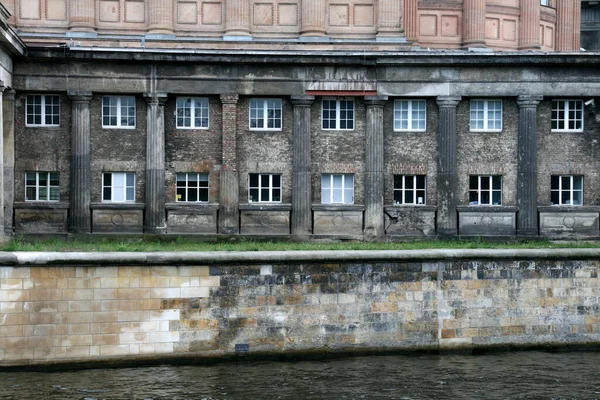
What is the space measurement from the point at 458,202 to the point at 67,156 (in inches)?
643

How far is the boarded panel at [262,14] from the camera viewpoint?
50656mm

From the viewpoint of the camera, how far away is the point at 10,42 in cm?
4053

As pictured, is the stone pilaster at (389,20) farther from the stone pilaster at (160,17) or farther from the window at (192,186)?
the window at (192,186)

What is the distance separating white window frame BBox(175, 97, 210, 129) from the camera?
45.0m

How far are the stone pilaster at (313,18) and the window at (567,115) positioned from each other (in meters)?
11.5

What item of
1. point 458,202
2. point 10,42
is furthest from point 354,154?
point 10,42

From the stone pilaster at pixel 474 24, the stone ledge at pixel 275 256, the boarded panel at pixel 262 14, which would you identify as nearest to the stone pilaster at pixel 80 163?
the boarded panel at pixel 262 14

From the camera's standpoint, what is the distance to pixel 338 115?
1795 inches

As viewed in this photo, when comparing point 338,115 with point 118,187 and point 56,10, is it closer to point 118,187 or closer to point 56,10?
point 118,187

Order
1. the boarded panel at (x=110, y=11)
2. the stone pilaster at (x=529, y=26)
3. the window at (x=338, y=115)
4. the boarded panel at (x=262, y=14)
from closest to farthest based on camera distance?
1. the window at (x=338, y=115)
2. the boarded panel at (x=110, y=11)
3. the boarded panel at (x=262, y=14)
4. the stone pilaster at (x=529, y=26)

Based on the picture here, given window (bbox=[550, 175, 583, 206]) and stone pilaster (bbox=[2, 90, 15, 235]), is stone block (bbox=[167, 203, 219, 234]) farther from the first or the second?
window (bbox=[550, 175, 583, 206])

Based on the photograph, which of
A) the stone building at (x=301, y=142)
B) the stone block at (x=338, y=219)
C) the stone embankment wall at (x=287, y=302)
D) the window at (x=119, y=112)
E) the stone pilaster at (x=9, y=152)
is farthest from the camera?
the stone block at (x=338, y=219)

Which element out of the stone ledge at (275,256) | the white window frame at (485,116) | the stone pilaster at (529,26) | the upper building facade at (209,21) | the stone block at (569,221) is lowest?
the stone ledge at (275,256)

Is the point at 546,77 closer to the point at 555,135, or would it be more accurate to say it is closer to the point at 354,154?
the point at 555,135
